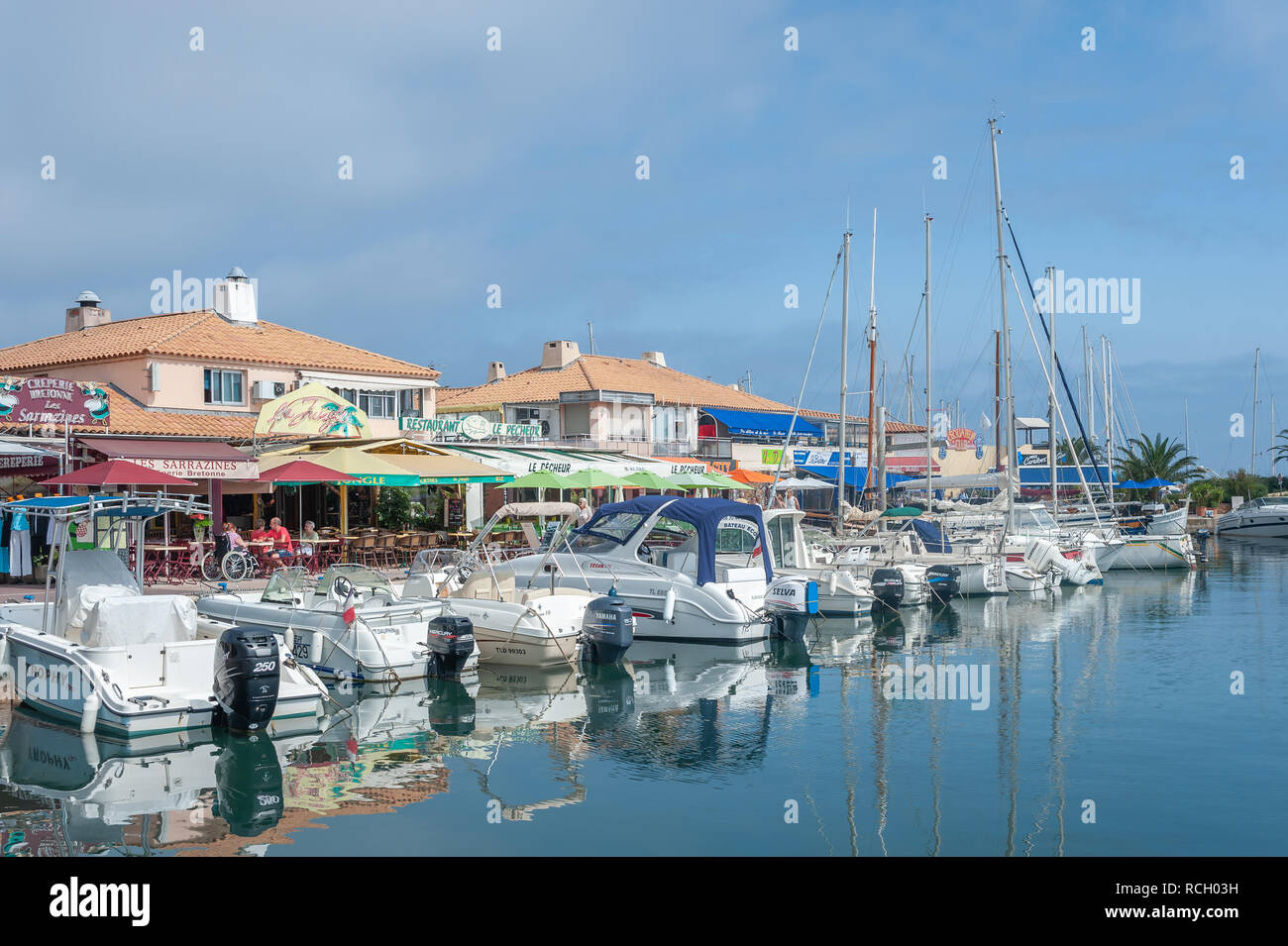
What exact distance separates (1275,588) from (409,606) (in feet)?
88.5

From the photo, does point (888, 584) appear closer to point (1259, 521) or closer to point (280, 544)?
point (280, 544)

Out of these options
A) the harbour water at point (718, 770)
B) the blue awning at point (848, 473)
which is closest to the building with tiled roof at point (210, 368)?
the harbour water at point (718, 770)

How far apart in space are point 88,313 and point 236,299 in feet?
19.6

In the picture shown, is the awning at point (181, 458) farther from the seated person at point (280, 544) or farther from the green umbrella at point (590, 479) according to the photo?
the green umbrella at point (590, 479)

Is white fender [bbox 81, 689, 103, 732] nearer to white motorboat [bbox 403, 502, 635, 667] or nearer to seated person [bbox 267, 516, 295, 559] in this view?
white motorboat [bbox 403, 502, 635, 667]

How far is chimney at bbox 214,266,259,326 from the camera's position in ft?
118

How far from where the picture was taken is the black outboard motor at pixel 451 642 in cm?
1645

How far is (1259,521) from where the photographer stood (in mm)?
59469

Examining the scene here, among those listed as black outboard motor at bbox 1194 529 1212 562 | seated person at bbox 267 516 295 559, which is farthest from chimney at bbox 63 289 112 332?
black outboard motor at bbox 1194 529 1212 562

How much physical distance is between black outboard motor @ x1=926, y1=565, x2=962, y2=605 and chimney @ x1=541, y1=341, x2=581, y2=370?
96.0ft

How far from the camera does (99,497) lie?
46.8 feet

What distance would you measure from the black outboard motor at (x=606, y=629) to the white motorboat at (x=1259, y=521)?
52.2 meters
